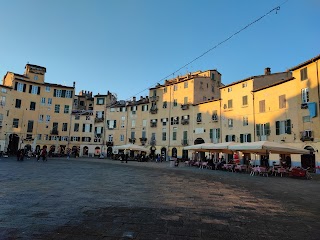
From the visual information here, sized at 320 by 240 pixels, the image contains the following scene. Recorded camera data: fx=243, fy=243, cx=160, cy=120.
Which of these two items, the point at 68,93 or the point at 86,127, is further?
the point at 86,127

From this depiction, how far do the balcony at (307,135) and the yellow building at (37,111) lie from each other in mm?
44123

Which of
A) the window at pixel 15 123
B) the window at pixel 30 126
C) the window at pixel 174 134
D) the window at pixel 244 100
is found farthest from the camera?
the window at pixel 30 126

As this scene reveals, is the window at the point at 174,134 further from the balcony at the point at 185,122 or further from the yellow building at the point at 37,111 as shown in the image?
the yellow building at the point at 37,111

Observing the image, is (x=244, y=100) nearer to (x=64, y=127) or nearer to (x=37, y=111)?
(x=64, y=127)

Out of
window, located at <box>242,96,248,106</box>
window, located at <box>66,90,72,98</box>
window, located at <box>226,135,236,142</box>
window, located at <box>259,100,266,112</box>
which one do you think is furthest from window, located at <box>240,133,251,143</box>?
window, located at <box>66,90,72,98</box>

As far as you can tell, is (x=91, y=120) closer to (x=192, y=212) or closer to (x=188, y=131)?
(x=188, y=131)

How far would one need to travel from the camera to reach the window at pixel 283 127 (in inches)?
1080

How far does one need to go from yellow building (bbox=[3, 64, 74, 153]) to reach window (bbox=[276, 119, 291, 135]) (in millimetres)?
41593

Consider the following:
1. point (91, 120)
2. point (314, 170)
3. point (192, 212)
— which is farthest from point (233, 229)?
point (91, 120)

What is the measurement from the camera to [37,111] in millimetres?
53188

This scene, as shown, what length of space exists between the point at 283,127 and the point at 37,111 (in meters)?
48.2

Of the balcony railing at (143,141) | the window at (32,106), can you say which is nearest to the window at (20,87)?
the window at (32,106)

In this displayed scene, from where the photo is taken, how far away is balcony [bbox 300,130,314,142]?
24641mm

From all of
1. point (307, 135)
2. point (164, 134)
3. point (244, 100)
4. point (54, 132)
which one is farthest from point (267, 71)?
point (54, 132)
